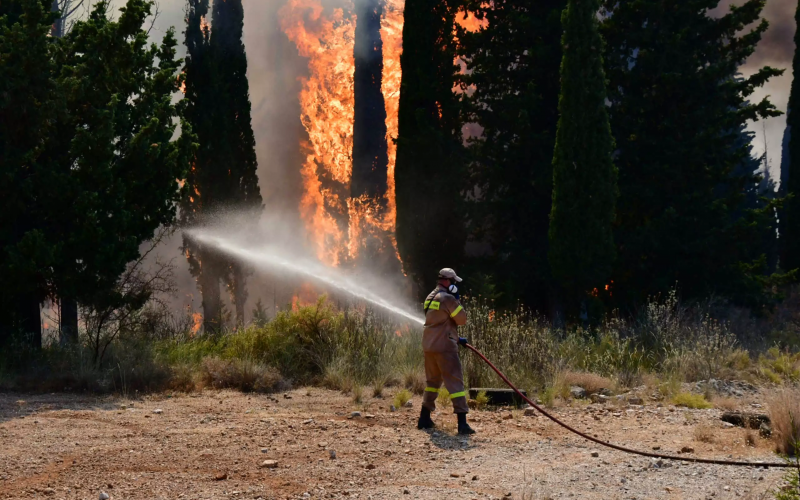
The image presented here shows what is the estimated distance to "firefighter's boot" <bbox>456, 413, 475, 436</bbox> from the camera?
8.34m

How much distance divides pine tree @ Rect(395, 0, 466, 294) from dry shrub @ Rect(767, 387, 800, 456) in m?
13.1

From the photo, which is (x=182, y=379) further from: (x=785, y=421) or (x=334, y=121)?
(x=334, y=121)

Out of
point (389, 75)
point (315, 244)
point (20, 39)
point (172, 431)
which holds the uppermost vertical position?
point (389, 75)

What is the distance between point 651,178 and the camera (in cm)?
1986

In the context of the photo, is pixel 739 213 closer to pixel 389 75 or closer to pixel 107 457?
pixel 389 75

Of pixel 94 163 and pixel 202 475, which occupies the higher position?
pixel 94 163

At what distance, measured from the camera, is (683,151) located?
1909 centimetres

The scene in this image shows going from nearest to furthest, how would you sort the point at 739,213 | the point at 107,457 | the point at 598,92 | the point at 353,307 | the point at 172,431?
the point at 107,457 → the point at 172,431 → the point at 353,307 → the point at 598,92 → the point at 739,213

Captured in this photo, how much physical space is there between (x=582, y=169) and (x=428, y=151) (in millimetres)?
4573

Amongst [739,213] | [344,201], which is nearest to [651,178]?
[739,213]

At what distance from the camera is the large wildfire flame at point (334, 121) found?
30.8 metres

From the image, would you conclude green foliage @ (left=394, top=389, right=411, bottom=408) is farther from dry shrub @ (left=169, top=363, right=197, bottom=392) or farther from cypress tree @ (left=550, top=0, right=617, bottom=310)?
cypress tree @ (left=550, top=0, right=617, bottom=310)

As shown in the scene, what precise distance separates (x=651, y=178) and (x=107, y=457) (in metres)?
16.4

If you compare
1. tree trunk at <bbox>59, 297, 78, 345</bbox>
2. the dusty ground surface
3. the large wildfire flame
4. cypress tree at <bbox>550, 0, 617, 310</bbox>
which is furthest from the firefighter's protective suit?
the large wildfire flame
